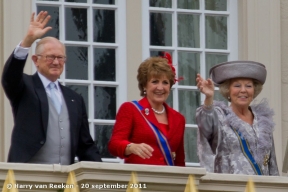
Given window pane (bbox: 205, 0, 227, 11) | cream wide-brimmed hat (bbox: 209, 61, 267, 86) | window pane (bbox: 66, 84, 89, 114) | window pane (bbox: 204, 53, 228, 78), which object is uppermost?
window pane (bbox: 205, 0, 227, 11)

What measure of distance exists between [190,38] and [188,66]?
25 cm

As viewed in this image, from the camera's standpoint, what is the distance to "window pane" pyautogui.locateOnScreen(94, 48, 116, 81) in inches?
447

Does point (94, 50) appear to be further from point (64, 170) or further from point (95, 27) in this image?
point (64, 170)

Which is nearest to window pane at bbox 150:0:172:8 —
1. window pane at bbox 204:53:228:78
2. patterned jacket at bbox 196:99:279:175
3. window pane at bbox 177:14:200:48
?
window pane at bbox 177:14:200:48

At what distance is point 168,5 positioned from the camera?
11.7 metres

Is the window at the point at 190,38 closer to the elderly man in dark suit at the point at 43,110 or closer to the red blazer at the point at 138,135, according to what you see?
the red blazer at the point at 138,135

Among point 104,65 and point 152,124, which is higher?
point 104,65

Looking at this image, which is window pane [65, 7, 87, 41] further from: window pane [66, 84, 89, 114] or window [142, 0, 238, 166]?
window [142, 0, 238, 166]

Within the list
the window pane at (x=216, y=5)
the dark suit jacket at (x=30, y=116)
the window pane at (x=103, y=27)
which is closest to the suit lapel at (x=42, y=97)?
the dark suit jacket at (x=30, y=116)

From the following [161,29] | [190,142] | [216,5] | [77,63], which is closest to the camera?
[77,63]

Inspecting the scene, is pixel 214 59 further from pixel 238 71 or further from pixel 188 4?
pixel 238 71

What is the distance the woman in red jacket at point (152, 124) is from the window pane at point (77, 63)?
1.97m

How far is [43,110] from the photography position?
8.99 metres

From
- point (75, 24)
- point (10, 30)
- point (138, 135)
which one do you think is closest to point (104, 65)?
point (75, 24)
